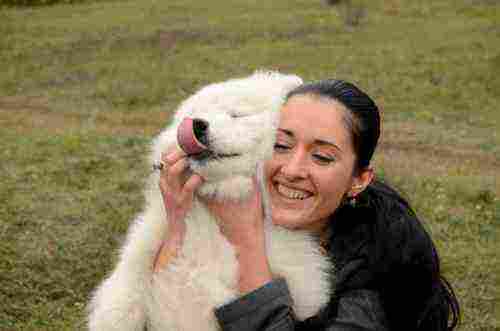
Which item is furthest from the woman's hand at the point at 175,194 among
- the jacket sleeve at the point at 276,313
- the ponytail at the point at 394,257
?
the ponytail at the point at 394,257

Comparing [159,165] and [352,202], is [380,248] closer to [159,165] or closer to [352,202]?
[352,202]

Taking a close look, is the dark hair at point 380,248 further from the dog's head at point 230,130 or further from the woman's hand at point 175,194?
the woman's hand at point 175,194

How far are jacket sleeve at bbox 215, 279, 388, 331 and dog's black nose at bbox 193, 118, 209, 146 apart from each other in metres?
0.45

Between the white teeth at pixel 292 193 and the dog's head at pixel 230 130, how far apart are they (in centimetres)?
10

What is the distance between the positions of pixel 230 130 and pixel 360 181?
0.49 metres

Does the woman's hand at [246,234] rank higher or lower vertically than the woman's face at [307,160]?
lower

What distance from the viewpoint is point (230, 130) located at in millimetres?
2029

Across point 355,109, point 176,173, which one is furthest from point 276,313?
point 355,109

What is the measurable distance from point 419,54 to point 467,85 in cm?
228

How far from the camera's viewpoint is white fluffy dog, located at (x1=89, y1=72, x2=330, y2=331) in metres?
2.03

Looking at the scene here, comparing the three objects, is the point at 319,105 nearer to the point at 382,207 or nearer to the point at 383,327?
the point at 382,207

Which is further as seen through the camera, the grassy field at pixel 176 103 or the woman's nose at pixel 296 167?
the grassy field at pixel 176 103

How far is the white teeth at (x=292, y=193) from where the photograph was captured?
2.11 metres

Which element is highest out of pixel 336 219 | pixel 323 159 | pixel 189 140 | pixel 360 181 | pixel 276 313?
pixel 189 140
